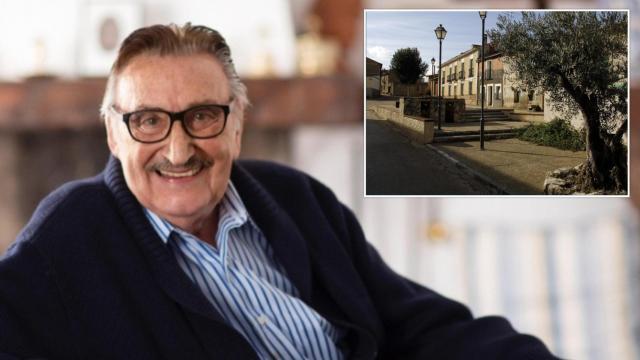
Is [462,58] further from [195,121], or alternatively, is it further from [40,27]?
[40,27]

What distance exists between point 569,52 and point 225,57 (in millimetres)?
458

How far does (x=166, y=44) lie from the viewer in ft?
3.71

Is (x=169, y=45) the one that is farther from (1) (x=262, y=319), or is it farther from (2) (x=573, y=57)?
(2) (x=573, y=57)

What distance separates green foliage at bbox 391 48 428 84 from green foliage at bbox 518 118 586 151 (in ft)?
0.51

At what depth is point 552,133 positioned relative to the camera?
1.18 meters

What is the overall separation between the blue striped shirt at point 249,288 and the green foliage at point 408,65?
0.94ft

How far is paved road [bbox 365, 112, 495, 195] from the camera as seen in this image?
119cm

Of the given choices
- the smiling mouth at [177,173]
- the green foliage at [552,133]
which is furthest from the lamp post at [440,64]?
the smiling mouth at [177,173]

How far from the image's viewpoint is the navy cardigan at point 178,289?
102 cm

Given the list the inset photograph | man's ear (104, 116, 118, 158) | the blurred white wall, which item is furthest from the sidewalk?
the blurred white wall

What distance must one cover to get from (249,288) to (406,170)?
0.26 m

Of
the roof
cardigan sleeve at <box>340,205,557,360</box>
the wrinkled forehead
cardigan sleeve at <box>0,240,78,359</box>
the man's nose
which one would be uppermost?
the roof

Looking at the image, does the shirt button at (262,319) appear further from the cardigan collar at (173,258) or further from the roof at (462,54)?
the roof at (462,54)

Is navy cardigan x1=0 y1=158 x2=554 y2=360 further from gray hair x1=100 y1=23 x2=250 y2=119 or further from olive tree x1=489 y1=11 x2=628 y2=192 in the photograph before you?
olive tree x1=489 y1=11 x2=628 y2=192
